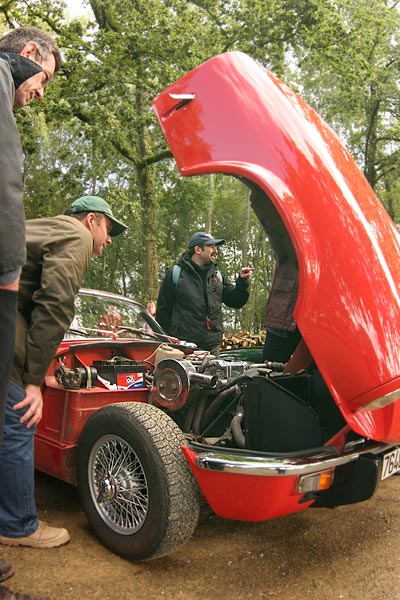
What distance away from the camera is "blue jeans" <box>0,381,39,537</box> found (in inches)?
100

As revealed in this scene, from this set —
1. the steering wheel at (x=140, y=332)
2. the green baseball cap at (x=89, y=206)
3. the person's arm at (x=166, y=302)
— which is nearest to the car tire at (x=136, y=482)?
the green baseball cap at (x=89, y=206)

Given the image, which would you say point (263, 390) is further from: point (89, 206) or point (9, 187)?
point (9, 187)

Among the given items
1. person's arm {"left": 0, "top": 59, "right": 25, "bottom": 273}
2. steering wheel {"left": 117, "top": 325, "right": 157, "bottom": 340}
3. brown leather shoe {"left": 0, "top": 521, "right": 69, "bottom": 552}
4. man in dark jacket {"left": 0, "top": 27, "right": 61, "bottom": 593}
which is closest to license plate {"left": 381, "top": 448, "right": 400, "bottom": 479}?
brown leather shoe {"left": 0, "top": 521, "right": 69, "bottom": 552}

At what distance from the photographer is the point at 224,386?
3.10m

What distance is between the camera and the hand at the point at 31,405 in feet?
8.33

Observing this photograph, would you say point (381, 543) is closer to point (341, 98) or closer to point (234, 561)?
point (234, 561)

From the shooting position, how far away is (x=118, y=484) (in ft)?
9.43

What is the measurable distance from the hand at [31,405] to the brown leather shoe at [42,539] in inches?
24.8

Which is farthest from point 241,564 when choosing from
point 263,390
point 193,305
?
point 193,305

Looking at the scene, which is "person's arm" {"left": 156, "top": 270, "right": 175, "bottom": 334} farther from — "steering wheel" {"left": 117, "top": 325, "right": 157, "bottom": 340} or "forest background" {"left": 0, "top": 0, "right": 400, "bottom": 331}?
"forest background" {"left": 0, "top": 0, "right": 400, "bottom": 331}

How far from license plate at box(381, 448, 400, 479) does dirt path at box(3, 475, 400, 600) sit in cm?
48

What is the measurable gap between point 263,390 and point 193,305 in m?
2.43

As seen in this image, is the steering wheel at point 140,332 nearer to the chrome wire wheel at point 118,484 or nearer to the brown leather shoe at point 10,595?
the chrome wire wheel at point 118,484

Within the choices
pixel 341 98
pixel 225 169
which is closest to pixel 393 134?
pixel 341 98
